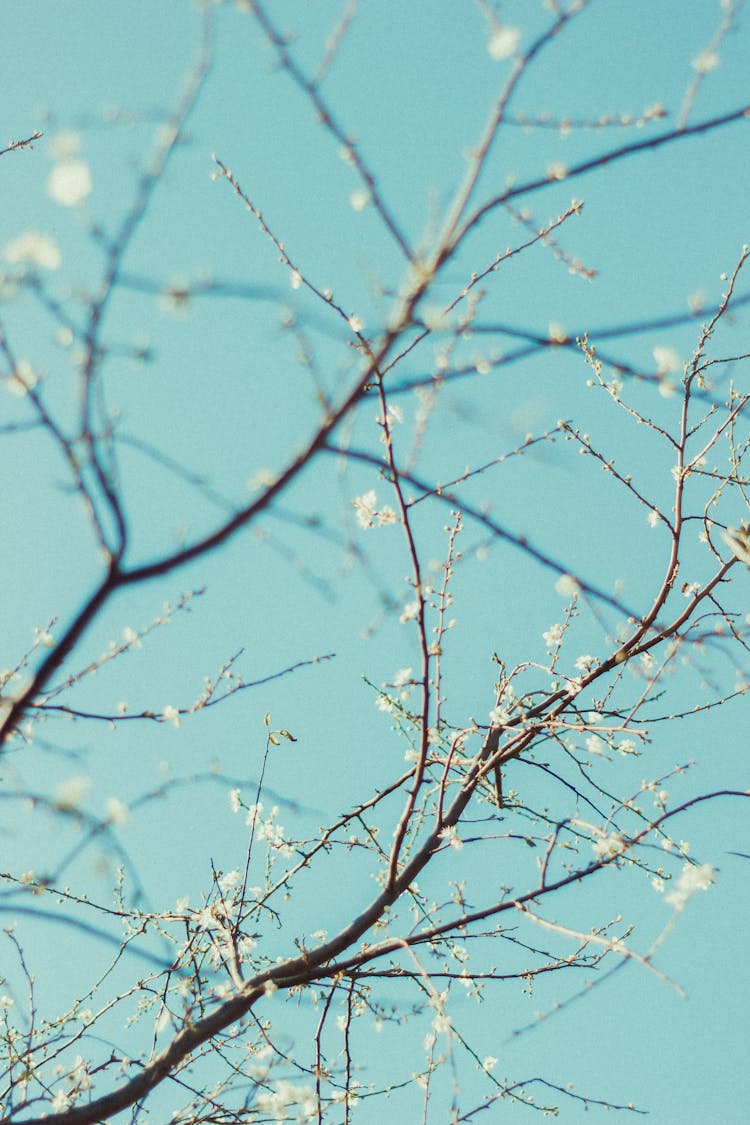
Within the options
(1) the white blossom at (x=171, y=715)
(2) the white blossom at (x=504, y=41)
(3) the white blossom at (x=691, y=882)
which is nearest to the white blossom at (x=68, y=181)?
(2) the white blossom at (x=504, y=41)

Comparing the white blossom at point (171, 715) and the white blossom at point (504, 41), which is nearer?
the white blossom at point (504, 41)

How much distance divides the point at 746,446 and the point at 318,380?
2132mm

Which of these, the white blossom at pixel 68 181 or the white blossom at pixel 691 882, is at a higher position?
the white blossom at pixel 68 181

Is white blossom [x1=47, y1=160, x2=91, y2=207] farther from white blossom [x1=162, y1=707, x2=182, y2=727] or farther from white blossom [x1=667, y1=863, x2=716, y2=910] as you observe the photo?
white blossom [x1=667, y1=863, x2=716, y2=910]

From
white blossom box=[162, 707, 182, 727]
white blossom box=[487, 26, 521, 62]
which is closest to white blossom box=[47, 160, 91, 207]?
white blossom box=[487, 26, 521, 62]

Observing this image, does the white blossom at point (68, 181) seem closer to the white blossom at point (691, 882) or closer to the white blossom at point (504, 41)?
the white blossom at point (504, 41)

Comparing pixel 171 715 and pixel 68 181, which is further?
pixel 171 715

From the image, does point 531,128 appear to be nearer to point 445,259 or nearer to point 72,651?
point 445,259

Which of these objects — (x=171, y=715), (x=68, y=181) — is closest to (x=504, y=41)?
(x=68, y=181)

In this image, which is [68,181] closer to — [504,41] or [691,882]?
[504,41]

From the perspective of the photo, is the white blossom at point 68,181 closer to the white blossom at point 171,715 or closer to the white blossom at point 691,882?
the white blossom at point 171,715

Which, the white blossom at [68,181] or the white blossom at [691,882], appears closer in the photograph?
the white blossom at [68,181]

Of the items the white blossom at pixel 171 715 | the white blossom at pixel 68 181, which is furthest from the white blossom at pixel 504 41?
the white blossom at pixel 171 715

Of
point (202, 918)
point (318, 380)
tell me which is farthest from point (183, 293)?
point (202, 918)
